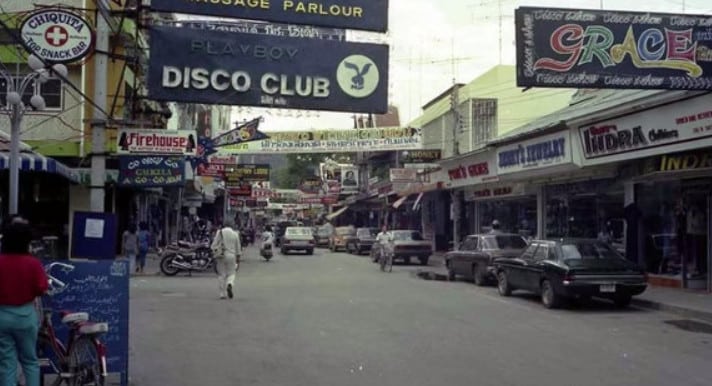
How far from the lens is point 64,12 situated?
11.2 m

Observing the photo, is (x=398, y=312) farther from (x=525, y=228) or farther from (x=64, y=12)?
(x=525, y=228)

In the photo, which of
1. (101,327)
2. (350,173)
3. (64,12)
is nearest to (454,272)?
(64,12)

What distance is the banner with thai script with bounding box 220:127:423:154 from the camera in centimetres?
3856

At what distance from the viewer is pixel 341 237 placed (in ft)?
168

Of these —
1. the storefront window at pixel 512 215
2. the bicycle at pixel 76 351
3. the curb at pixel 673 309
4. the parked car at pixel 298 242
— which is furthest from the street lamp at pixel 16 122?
the parked car at pixel 298 242

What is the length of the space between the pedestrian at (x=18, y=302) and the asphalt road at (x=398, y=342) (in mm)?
2162

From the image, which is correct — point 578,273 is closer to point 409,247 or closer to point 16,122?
point 16,122

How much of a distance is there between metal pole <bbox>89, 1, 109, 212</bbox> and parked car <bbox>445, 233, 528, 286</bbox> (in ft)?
46.4

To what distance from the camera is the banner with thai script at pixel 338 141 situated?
3856cm

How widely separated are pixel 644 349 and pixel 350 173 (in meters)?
60.5

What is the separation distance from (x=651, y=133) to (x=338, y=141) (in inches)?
879

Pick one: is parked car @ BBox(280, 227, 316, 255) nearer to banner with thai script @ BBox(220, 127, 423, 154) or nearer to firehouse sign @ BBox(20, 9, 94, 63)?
banner with thai script @ BBox(220, 127, 423, 154)

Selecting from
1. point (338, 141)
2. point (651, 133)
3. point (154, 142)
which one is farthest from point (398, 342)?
point (338, 141)

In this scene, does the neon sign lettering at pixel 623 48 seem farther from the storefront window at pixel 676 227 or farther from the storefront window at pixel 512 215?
the storefront window at pixel 512 215
